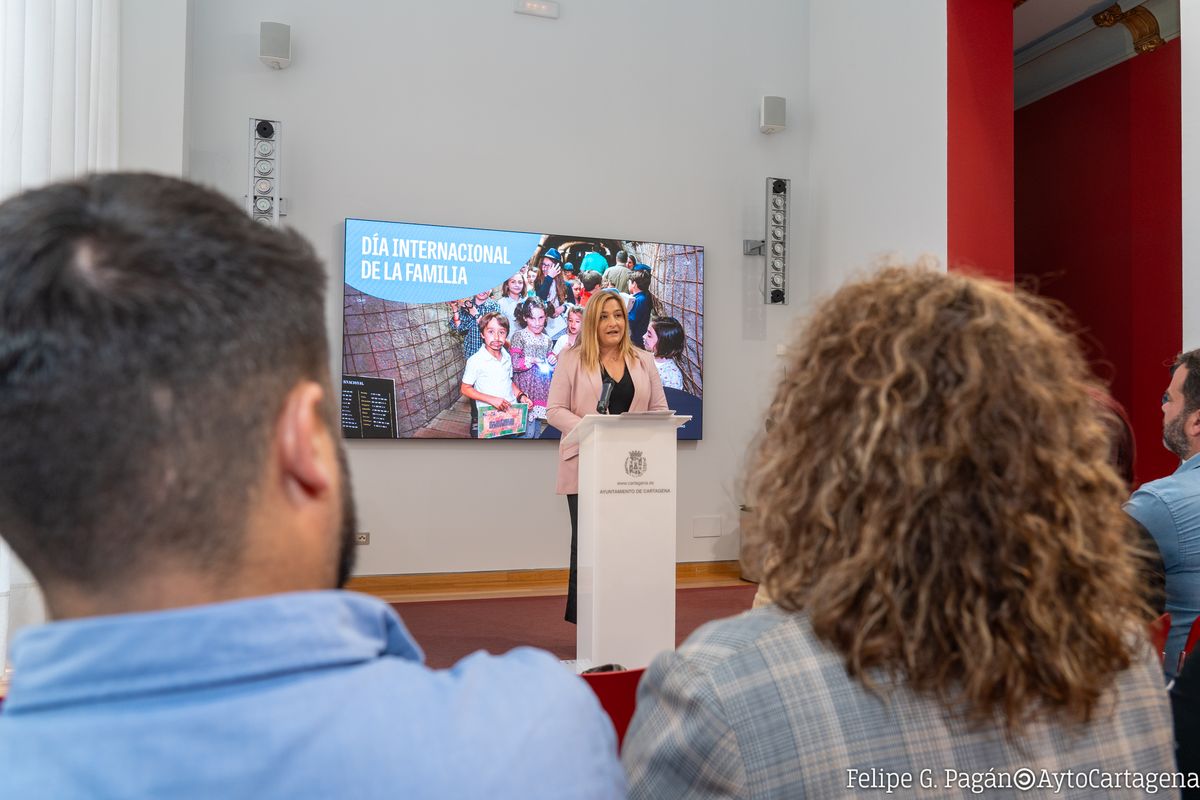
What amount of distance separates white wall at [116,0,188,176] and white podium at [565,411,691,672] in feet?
10.4

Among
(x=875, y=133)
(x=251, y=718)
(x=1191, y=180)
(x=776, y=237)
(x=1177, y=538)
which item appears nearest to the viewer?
(x=251, y=718)

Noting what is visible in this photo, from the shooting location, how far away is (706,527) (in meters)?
6.91

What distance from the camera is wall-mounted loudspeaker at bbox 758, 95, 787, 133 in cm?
705

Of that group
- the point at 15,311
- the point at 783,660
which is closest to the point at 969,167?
the point at 783,660

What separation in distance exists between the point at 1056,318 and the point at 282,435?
3.05 ft

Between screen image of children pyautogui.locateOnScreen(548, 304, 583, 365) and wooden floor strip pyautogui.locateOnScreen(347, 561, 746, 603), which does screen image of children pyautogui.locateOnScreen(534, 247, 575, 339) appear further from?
wooden floor strip pyautogui.locateOnScreen(347, 561, 746, 603)

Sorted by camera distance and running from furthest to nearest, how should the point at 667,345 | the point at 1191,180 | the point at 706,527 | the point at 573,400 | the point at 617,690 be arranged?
the point at 706,527
the point at 667,345
the point at 573,400
the point at 1191,180
the point at 617,690

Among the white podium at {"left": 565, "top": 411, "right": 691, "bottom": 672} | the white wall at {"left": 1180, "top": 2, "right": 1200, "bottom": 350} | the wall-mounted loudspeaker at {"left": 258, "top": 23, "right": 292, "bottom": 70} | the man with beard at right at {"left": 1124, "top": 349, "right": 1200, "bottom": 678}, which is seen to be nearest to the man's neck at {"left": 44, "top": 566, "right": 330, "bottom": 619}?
the man with beard at right at {"left": 1124, "top": 349, "right": 1200, "bottom": 678}

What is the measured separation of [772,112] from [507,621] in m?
4.38

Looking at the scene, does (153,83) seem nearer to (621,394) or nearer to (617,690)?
(621,394)

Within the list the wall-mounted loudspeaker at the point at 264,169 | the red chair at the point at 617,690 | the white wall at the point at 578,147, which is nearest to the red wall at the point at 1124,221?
the white wall at the point at 578,147

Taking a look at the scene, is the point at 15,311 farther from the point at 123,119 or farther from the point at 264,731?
the point at 123,119

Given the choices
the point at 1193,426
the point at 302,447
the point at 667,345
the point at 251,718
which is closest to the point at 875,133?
the point at 667,345

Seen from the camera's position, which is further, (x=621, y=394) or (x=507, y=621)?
(x=507, y=621)
